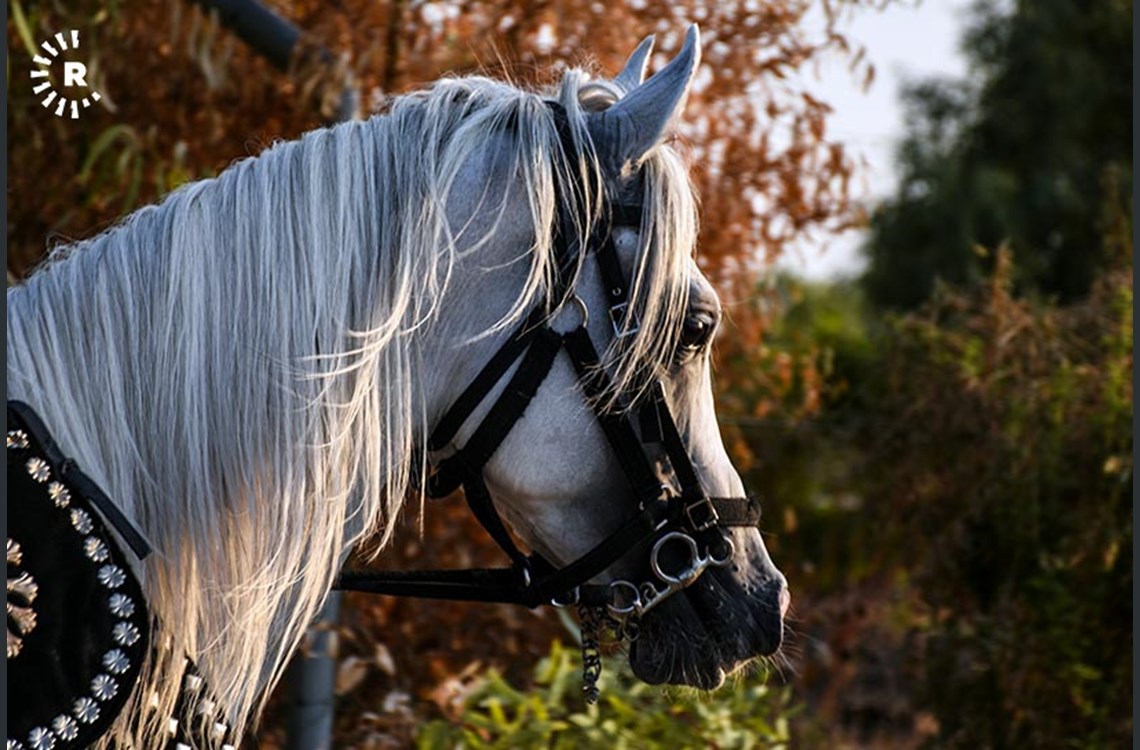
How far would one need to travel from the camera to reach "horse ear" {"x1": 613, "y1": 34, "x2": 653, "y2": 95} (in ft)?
8.43

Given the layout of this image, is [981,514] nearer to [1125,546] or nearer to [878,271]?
[1125,546]

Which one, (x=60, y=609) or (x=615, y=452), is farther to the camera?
(x=615, y=452)

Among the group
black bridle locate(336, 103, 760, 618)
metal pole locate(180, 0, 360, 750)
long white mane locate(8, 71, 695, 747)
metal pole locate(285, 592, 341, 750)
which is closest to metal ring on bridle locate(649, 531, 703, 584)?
black bridle locate(336, 103, 760, 618)

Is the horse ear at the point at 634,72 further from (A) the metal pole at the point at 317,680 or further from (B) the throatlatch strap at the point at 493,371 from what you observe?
(A) the metal pole at the point at 317,680

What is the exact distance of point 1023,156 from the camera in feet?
42.2

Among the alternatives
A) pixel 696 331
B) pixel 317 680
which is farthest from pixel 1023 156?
pixel 696 331

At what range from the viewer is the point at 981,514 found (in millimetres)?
5051

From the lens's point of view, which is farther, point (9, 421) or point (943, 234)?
point (943, 234)

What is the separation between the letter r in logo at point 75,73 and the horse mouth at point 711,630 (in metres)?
1.89

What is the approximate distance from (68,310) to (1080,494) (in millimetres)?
3685

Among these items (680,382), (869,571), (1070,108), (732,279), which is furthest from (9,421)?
(1070,108)

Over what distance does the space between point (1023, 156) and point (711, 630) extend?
11317 millimetres

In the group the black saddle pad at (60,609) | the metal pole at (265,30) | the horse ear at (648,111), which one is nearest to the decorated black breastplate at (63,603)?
the black saddle pad at (60,609)

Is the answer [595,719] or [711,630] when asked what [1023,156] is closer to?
[595,719]
